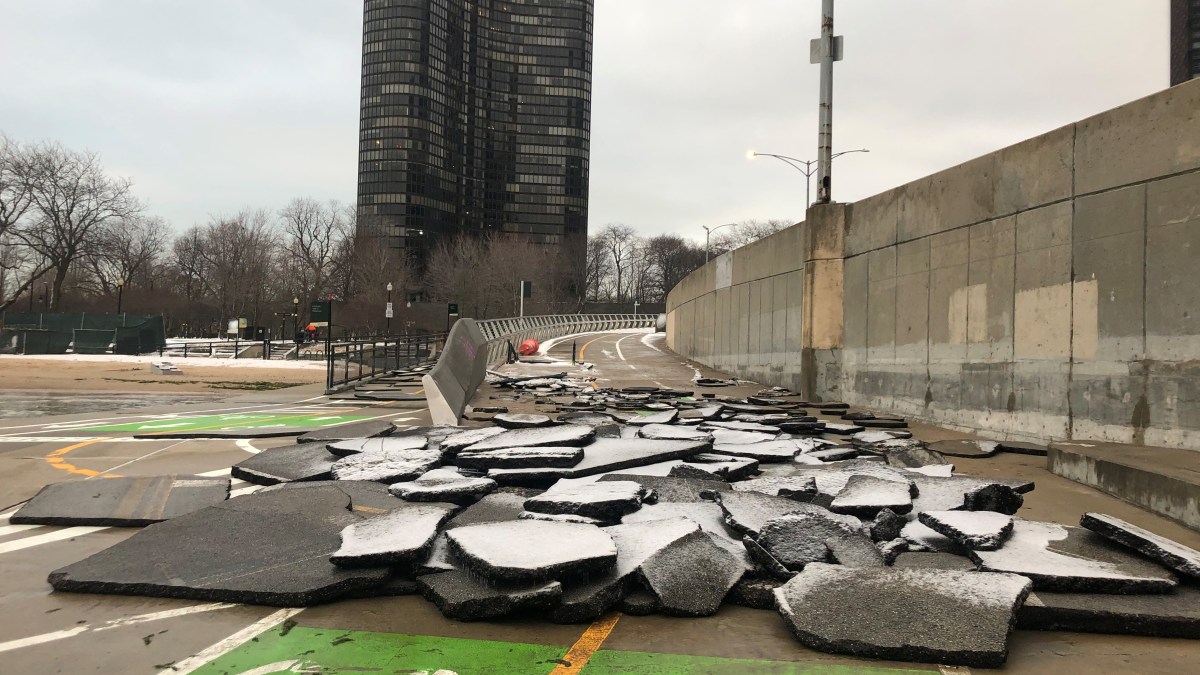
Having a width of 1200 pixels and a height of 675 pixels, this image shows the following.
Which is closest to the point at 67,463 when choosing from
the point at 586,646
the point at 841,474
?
the point at 586,646

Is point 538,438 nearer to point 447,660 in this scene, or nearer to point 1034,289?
point 447,660

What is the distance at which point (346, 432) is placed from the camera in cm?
998

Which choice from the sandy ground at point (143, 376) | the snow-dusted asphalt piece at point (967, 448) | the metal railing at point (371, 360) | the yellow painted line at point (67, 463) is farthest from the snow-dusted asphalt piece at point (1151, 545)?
the sandy ground at point (143, 376)

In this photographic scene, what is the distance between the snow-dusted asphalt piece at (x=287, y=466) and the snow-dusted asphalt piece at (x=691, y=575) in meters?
4.21

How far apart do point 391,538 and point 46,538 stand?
3.05 meters

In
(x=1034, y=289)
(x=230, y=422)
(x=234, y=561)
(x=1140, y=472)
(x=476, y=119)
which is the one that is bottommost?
(x=230, y=422)

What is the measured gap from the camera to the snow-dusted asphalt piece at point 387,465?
679 centimetres

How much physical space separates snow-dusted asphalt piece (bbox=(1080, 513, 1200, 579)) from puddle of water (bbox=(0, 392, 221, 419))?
686 inches

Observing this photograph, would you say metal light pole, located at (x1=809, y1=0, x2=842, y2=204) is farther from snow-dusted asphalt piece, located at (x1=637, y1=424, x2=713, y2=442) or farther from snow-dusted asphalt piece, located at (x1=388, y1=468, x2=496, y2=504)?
snow-dusted asphalt piece, located at (x1=388, y1=468, x2=496, y2=504)

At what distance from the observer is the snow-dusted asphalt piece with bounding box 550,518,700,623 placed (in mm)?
3801

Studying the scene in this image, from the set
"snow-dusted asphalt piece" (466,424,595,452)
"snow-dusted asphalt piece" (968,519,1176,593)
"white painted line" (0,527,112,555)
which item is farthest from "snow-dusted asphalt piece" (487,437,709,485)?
"snow-dusted asphalt piece" (968,519,1176,593)

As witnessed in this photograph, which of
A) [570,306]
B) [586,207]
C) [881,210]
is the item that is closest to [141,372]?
[881,210]

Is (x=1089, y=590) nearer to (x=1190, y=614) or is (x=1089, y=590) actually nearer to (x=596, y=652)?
(x=1190, y=614)

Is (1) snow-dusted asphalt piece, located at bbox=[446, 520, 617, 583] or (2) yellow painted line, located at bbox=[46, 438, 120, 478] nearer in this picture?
(1) snow-dusted asphalt piece, located at bbox=[446, 520, 617, 583]
